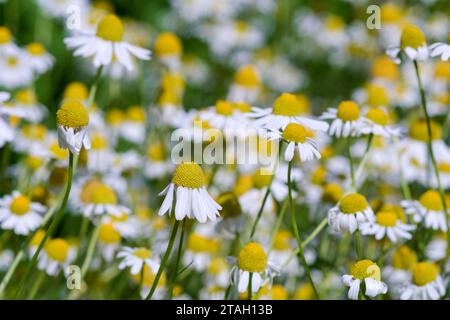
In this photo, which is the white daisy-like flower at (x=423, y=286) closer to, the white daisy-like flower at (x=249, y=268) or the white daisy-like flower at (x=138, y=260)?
the white daisy-like flower at (x=249, y=268)

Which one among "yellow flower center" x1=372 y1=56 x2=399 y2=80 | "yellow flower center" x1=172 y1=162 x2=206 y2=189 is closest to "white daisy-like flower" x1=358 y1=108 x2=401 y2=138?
"yellow flower center" x1=172 y1=162 x2=206 y2=189

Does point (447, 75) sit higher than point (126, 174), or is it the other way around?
point (447, 75)

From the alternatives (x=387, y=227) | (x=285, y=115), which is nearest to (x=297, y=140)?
(x=285, y=115)

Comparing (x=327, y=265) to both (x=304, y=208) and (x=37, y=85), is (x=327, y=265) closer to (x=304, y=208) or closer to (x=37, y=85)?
(x=304, y=208)

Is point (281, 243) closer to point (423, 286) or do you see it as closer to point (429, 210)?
A: point (429, 210)

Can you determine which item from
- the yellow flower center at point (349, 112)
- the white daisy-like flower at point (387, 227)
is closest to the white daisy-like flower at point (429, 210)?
the white daisy-like flower at point (387, 227)

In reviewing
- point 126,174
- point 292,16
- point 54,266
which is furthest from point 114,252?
point 292,16
